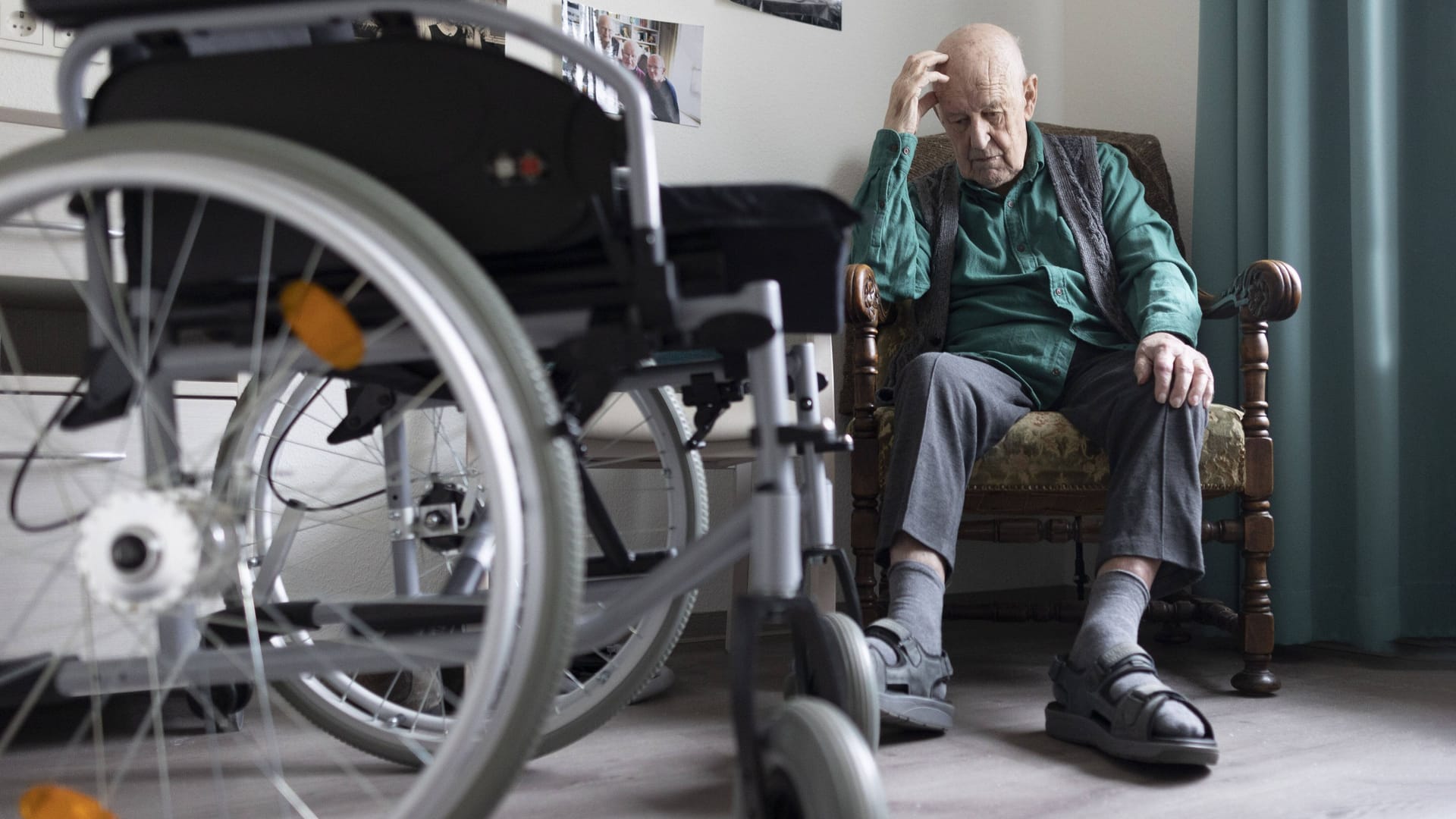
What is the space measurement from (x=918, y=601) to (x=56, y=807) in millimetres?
852

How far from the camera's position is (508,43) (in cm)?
189

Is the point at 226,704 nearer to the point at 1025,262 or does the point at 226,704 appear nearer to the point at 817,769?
the point at 817,769

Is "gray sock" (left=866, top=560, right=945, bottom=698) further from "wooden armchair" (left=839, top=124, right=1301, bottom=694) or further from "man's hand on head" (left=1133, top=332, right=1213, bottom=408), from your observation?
"man's hand on head" (left=1133, top=332, right=1213, bottom=408)

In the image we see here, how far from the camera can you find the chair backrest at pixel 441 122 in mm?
694

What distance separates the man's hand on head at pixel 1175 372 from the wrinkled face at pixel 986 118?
43cm

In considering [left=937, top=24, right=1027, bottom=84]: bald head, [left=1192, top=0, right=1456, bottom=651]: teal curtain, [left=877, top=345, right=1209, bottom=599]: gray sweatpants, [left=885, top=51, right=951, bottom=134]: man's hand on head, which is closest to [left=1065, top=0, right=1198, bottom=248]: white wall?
[left=1192, top=0, right=1456, bottom=651]: teal curtain

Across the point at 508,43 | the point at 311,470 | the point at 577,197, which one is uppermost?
the point at 508,43

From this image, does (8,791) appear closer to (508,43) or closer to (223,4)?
Result: (223,4)

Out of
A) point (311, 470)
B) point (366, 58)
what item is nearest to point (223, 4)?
point (366, 58)

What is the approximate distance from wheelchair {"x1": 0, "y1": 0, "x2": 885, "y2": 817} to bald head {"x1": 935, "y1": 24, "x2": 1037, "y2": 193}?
0.85 meters

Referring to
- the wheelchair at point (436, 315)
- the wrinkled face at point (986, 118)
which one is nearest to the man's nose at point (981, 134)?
the wrinkled face at point (986, 118)

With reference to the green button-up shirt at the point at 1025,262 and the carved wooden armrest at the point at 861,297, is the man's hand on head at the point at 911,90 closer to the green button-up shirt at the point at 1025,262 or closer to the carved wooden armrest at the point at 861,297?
the green button-up shirt at the point at 1025,262

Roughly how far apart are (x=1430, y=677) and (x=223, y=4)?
67.2 inches

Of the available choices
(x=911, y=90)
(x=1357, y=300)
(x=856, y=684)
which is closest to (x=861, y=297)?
(x=911, y=90)
